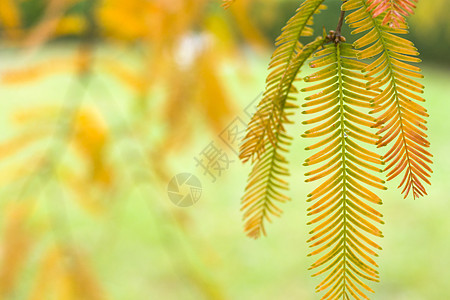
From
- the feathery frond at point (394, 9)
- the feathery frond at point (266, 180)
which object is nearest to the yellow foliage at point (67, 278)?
the feathery frond at point (266, 180)

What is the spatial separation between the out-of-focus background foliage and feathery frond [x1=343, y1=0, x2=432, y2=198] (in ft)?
0.77

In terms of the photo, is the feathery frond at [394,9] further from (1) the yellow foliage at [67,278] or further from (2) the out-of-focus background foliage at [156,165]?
(1) the yellow foliage at [67,278]

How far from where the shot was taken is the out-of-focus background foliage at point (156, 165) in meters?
0.96

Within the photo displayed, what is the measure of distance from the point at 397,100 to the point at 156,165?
3.81 ft

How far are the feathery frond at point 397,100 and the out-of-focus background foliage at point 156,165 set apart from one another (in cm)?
24

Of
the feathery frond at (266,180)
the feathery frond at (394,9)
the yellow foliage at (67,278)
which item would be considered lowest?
the yellow foliage at (67,278)

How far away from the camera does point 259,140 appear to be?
277mm

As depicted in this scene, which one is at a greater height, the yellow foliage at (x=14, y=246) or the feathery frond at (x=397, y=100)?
the yellow foliage at (x=14, y=246)

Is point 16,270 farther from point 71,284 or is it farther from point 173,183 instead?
point 173,183

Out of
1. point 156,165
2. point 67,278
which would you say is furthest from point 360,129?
point 156,165

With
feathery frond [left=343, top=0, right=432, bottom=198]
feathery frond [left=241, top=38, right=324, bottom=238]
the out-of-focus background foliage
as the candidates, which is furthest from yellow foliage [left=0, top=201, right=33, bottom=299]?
feathery frond [left=343, top=0, right=432, bottom=198]

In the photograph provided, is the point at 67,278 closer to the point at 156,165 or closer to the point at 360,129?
the point at 156,165

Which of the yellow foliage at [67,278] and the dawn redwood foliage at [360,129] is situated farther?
the yellow foliage at [67,278]

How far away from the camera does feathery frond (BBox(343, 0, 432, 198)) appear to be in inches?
8.8
